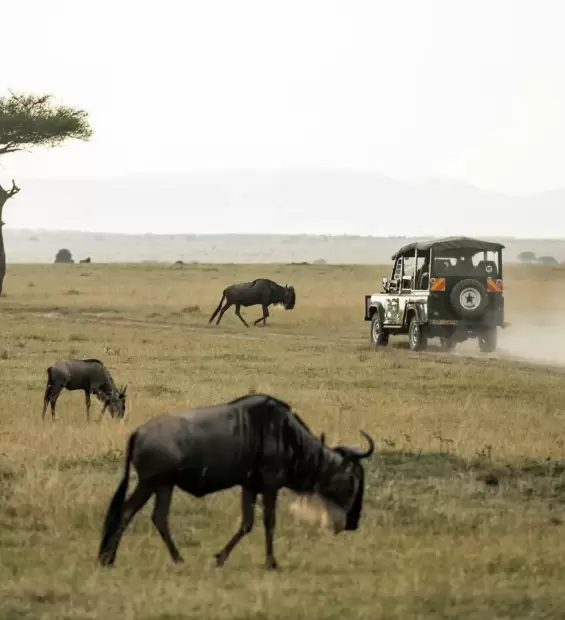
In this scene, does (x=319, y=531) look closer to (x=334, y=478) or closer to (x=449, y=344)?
(x=334, y=478)

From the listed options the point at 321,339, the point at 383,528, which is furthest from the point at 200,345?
the point at 383,528

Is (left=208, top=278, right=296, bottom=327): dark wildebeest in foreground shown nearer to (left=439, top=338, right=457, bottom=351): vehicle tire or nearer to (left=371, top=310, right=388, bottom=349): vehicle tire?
(left=371, top=310, right=388, bottom=349): vehicle tire

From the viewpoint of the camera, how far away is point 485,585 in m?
8.64

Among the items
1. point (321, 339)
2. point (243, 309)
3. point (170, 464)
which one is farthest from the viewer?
point (243, 309)

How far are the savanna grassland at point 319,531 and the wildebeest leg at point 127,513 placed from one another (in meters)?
0.11

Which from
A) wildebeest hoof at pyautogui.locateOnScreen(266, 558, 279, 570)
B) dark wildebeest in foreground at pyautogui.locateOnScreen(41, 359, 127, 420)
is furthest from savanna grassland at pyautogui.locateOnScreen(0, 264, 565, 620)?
dark wildebeest in foreground at pyautogui.locateOnScreen(41, 359, 127, 420)

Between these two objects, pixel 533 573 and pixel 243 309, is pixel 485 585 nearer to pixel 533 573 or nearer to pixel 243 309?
pixel 533 573

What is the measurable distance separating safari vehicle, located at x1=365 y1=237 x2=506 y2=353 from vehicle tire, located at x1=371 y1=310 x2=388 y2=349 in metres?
1.19

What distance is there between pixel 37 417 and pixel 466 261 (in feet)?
46.5

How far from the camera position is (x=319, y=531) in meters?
10.2

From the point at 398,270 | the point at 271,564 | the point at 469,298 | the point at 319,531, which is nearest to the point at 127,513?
the point at 271,564

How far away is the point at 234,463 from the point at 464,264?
20961 mm

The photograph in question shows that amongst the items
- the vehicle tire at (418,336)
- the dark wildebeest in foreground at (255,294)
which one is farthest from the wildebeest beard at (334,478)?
the dark wildebeest in foreground at (255,294)

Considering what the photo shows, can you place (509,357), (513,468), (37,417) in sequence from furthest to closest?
(509,357)
(37,417)
(513,468)
